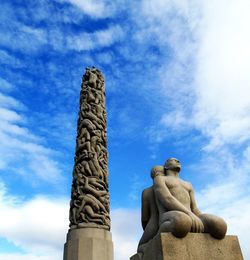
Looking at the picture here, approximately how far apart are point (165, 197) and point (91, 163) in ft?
25.1

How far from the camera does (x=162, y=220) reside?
437cm

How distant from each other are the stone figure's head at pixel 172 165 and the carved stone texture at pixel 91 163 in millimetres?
6314

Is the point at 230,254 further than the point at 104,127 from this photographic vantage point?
No

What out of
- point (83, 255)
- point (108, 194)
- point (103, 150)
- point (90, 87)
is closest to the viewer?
point (83, 255)

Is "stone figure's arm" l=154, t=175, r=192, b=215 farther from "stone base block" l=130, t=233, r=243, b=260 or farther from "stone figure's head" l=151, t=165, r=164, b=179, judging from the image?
"stone base block" l=130, t=233, r=243, b=260

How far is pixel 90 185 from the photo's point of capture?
38.1ft

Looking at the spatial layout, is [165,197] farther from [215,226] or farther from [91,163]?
[91,163]

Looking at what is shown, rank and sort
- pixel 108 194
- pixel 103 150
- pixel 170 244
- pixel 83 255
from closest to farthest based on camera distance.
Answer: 1. pixel 170 244
2. pixel 83 255
3. pixel 108 194
4. pixel 103 150

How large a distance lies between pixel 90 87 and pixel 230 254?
10779 millimetres

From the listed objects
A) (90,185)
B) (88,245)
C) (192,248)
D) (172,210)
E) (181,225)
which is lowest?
(192,248)

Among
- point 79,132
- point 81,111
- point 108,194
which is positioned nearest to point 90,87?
point 81,111

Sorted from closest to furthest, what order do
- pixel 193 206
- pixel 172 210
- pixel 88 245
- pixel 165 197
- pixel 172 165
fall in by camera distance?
pixel 172 210 → pixel 165 197 → pixel 193 206 → pixel 172 165 → pixel 88 245

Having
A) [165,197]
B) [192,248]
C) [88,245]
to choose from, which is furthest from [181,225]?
[88,245]

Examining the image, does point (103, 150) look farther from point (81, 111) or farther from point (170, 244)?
point (170, 244)
